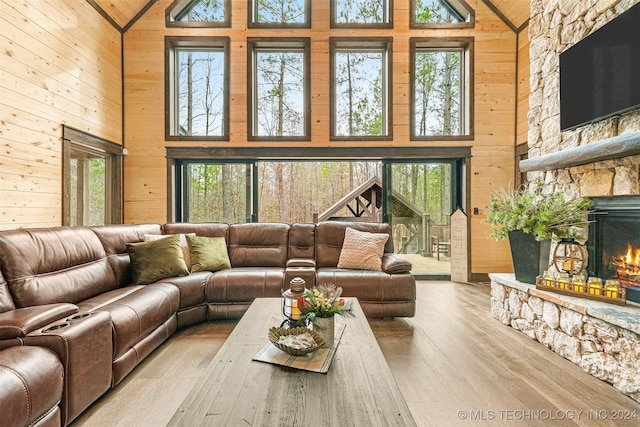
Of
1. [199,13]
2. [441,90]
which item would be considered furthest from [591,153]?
[199,13]

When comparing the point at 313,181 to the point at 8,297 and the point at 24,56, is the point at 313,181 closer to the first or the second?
the point at 24,56

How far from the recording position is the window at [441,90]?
5211 mm

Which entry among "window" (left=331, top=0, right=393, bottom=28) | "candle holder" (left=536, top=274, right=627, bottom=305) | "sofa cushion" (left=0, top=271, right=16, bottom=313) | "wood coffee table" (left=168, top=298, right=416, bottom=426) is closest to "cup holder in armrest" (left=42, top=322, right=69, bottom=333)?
"sofa cushion" (left=0, top=271, right=16, bottom=313)

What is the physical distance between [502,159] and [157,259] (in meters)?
5.05

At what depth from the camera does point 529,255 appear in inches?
125

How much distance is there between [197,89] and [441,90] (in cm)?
395

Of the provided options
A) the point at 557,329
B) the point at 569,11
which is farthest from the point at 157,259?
the point at 569,11

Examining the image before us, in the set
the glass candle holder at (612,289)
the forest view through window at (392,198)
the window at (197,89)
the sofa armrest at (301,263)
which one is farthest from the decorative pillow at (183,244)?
the glass candle holder at (612,289)

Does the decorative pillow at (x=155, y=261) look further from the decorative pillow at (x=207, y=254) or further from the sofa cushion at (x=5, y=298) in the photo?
the sofa cushion at (x=5, y=298)

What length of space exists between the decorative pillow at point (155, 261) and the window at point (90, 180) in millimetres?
1360

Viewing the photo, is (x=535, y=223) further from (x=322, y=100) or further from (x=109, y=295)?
(x=109, y=295)

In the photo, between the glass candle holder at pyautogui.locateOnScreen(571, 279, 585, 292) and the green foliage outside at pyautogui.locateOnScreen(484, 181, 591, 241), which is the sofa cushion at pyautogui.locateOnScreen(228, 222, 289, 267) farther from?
the glass candle holder at pyautogui.locateOnScreen(571, 279, 585, 292)

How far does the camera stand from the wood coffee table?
3.73ft

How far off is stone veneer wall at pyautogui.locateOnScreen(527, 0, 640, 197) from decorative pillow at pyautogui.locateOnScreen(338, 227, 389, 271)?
188 centimetres
